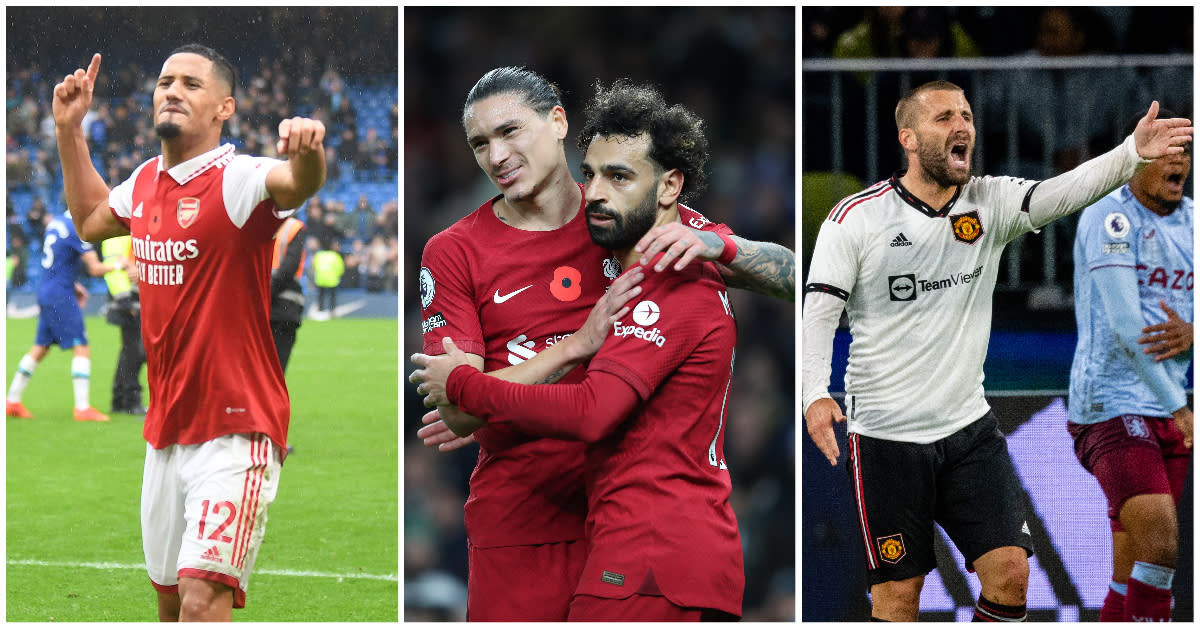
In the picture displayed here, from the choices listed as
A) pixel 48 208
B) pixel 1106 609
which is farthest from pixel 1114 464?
pixel 48 208

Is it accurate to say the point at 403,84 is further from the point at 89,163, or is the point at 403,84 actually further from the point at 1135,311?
the point at 1135,311

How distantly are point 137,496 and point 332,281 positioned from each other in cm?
109

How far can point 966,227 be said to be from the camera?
433 centimetres

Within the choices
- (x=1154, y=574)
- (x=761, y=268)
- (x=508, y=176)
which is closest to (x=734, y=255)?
(x=761, y=268)

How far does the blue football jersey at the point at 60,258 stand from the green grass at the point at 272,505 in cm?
19

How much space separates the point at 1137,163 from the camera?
426 centimetres

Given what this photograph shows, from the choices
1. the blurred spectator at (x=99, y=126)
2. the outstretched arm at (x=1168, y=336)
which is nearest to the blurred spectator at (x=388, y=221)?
the blurred spectator at (x=99, y=126)

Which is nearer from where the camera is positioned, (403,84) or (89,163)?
(89,163)

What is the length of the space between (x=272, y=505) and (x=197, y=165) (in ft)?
4.50

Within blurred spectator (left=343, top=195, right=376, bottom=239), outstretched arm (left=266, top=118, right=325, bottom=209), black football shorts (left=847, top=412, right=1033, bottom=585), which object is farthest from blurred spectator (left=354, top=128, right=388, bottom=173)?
black football shorts (left=847, top=412, right=1033, bottom=585)

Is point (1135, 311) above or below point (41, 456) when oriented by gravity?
above

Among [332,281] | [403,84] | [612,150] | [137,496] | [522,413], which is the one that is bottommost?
[137,496]

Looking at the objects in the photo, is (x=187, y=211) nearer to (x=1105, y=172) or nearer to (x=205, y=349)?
(x=205, y=349)

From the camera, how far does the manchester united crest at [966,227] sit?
14.2ft
